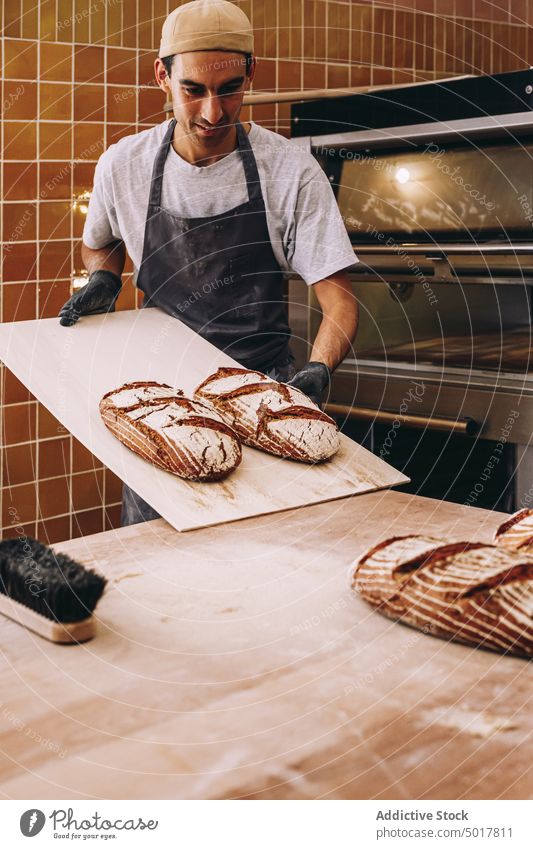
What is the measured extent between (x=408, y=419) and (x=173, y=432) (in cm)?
→ 79

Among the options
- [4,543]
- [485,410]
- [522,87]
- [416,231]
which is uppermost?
[522,87]

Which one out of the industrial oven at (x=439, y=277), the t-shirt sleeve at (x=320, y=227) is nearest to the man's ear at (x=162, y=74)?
the t-shirt sleeve at (x=320, y=227)

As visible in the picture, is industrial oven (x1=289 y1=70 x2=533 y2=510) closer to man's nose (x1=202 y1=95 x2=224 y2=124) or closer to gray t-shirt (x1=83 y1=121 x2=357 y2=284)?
gray t-shirt (x1=83 y1=121 x2=357 y2=284)

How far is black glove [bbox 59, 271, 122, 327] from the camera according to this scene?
5.26 feet

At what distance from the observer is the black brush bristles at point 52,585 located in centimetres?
81

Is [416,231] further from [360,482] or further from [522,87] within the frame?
[360,482]

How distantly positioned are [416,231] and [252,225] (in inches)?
16.8

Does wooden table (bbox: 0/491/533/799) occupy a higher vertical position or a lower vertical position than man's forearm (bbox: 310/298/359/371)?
lower

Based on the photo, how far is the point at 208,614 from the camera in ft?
2.91

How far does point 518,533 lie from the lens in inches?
38.9

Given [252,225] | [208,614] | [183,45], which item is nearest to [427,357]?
[252,225]

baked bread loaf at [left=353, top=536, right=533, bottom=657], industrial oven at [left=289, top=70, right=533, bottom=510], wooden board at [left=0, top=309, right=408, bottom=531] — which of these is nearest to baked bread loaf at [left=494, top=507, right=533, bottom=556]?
baked bread loaf at [left=353, top=536, right=533, bottom=657]

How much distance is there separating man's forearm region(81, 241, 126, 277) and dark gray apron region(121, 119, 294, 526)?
12 centimetres

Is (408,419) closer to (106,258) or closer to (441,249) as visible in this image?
(441,249)
